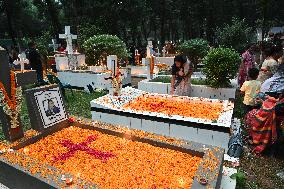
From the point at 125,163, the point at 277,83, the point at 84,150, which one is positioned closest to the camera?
the point at 125,163

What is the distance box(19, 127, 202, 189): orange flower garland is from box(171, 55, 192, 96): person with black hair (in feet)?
13.1

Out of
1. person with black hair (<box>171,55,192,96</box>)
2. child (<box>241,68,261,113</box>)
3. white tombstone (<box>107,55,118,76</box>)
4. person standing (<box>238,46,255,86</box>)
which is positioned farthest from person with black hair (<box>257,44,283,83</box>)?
white tombstone (<box>107,55,118,76</box>)

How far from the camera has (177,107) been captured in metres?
8.22

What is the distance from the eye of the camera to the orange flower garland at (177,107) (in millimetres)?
7512

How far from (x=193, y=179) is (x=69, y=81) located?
41.9 ft

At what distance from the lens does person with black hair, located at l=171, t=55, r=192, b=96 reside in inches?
343

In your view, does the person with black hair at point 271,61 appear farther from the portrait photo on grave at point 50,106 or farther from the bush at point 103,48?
the bush at point 103,48

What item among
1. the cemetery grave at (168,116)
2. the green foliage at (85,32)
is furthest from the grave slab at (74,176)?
the green foliage at (85,32)

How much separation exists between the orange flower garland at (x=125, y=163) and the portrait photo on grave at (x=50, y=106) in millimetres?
449

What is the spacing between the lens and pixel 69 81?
15461 millimetres

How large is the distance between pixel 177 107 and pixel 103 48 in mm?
9126

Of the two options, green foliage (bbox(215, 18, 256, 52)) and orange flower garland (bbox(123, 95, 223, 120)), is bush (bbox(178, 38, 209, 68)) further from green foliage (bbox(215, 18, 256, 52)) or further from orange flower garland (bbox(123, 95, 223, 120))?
orange flower garland (bbox(123, 95, 223, 120))

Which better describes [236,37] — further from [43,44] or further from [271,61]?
[43,44]

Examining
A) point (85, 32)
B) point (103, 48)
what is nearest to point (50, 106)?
point (103, 48)
